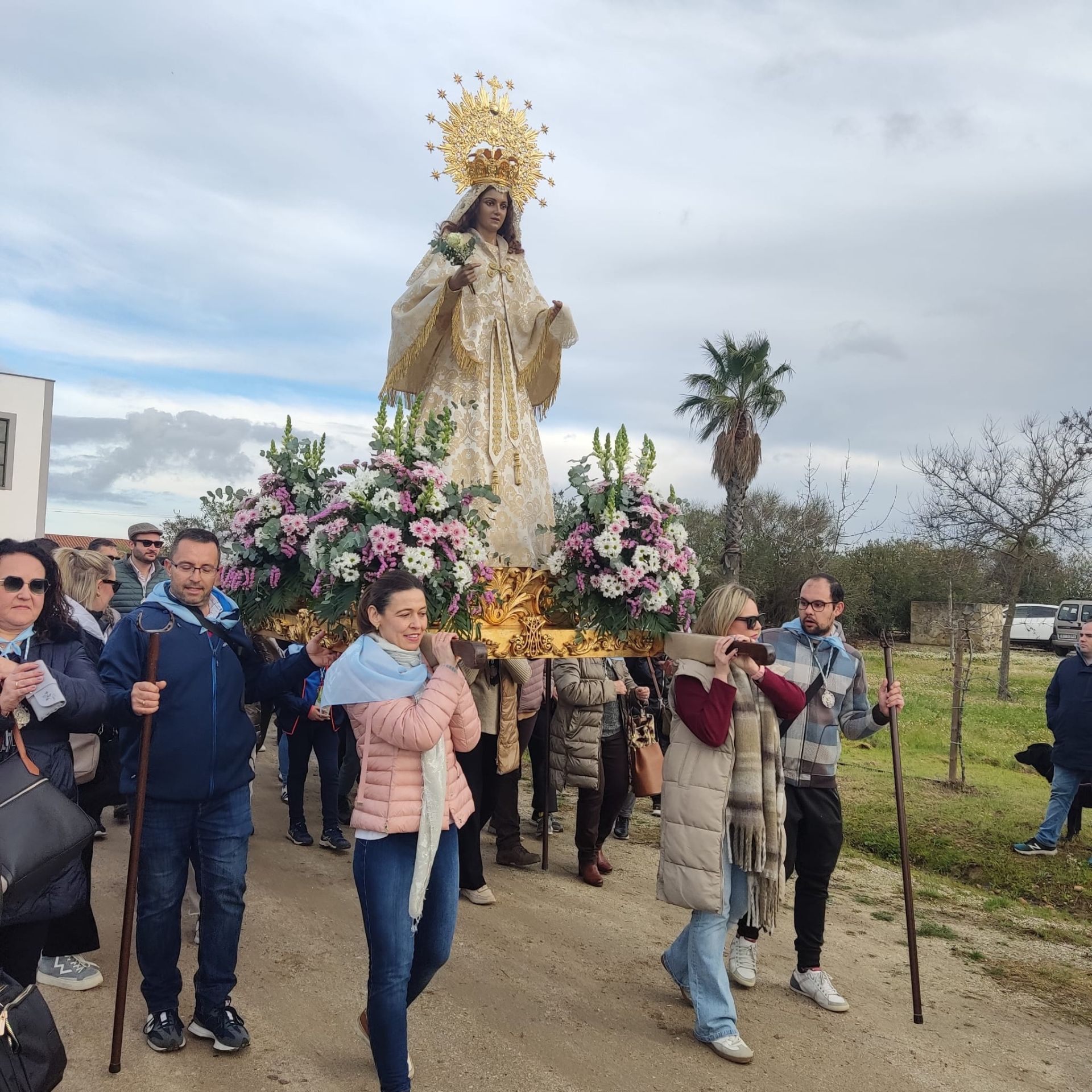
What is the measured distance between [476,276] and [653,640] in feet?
8.19

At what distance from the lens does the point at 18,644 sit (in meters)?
3.73

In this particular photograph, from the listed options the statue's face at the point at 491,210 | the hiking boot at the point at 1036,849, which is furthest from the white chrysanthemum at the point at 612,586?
the hiking boot at the point at 1036,849

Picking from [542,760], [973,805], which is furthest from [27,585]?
[973,805]

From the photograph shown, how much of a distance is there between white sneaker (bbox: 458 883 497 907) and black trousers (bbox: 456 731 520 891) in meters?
0.02

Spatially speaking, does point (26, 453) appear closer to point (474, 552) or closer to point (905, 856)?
point (474, 552)

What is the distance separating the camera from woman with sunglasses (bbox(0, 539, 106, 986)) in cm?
353

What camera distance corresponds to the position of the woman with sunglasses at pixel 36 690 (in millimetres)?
3529

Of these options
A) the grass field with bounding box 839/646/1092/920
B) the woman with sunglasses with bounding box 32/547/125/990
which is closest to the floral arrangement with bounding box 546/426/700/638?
the woman with sunglasses with bounding box 32/547/125/990

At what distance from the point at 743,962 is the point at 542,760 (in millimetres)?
2976

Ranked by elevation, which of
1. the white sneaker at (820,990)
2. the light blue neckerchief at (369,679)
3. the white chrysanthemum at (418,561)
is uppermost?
the white chrysanthemum at (418,561)

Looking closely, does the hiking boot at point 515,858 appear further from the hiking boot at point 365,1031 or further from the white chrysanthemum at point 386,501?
the white chrysanthemum at point 386,501

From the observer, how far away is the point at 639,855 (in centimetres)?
765

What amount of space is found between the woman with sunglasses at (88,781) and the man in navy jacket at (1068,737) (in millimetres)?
6977

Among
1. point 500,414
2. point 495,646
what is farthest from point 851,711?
point 500,414
